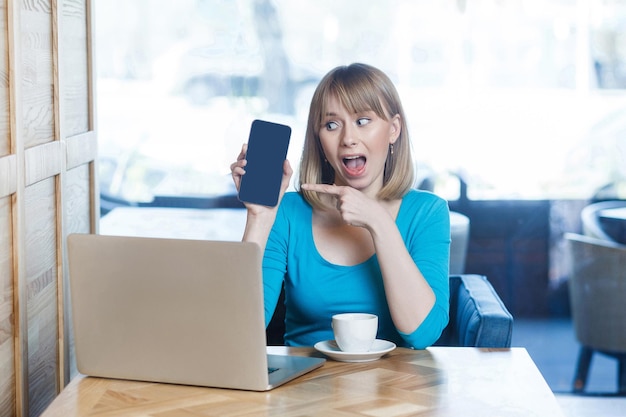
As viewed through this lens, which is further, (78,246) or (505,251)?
(505,251)

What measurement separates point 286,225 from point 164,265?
733 millimetres

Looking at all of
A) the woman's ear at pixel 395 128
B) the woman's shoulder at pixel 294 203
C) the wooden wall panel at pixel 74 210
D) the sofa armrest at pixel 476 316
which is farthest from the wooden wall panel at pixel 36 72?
the sofa armrest at pixel 476 316

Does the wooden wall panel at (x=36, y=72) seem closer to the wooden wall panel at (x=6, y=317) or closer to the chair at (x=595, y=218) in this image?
the wooden wall panel at (x=6, y=317)

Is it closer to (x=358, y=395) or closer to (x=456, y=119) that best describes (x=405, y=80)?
(x=456, y=119)

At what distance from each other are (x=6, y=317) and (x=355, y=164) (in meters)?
0.83

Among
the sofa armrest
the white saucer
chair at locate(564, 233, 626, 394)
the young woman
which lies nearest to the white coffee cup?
the white saucer

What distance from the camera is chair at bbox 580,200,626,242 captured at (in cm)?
Result: 374

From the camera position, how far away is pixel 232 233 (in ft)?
12.2

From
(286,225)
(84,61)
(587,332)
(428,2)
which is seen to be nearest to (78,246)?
(286,225)

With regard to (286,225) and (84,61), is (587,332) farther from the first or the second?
(84,61)

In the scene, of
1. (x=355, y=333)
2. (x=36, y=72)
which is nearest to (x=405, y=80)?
(x=36, y=72)

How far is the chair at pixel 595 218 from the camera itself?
3736mm

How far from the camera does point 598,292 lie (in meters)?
3.68

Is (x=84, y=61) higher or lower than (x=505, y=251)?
higher
